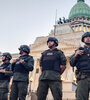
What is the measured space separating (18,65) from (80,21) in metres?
63.9

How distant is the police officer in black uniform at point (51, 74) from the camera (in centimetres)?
618

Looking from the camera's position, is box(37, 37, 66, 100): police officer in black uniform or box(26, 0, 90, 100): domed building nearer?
box(37, 37, 66, 100): police officer in black uniform

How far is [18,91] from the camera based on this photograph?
6801 mm

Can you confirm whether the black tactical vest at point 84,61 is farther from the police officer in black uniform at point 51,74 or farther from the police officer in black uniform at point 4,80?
the police officer in black uniform at point 4,80

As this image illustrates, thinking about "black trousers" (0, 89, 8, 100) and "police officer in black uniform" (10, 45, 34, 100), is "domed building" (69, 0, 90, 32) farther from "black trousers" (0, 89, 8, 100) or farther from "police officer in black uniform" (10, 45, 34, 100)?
"black trousers" (0, 89, 8, 100)

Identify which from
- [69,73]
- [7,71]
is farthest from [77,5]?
[7,71]

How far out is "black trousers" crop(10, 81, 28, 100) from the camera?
6.65 meters

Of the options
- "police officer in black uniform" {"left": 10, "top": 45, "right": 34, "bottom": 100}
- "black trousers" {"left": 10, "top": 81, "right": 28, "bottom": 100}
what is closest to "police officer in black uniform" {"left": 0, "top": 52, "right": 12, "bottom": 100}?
"police officer in black uniform" {"left": 10, "top": 45, "right": 34, "bottom": 100}

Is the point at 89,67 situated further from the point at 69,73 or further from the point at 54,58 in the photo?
the point at 69,73

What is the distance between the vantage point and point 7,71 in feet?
24.6

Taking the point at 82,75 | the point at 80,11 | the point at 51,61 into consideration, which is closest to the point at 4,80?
the point at 51,61

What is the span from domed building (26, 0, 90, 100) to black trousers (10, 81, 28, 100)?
10.5 metres

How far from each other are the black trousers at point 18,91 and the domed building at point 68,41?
10.5m

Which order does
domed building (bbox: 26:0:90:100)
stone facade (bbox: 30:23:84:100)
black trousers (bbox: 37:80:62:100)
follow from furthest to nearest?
stone facade (bbox: 30:23:84:100), domed building (bbox: 26:0:90:100), black trousers (bbox: 37:80:62:100)
